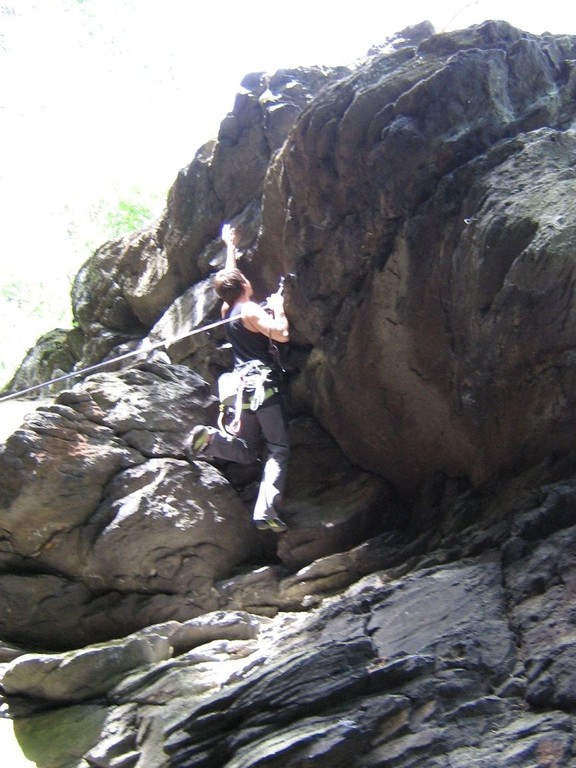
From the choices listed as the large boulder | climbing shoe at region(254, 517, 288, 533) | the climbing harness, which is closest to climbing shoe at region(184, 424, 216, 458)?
the climbing harness

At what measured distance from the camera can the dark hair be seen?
799 centimetres

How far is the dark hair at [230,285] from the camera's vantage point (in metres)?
7.99

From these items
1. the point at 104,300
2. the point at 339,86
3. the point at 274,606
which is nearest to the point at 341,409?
the point at 274,606

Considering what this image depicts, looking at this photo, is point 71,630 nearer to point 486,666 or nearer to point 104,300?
point 486,666

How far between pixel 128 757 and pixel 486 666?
2650 mm

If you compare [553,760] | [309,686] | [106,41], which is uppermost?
[106,41]

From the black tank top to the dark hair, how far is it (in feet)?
0.40

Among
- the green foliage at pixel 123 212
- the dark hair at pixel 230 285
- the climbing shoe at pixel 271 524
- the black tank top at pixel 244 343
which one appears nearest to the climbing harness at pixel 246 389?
the black tank top at pixel 244 343

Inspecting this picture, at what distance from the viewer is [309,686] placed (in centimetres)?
464

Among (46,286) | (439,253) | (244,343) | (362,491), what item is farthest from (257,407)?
(46,286)

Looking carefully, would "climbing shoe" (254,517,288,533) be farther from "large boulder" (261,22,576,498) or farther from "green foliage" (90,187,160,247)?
"green foliage" (90,187,160,247)

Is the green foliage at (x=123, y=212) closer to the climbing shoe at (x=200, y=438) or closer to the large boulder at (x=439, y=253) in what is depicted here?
the large boulder at (x=439, y=253)

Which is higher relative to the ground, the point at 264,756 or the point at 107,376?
the point at 107,376

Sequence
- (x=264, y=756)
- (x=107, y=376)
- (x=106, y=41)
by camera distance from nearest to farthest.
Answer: (x=264, y=756) < (x=107, y=376) < (x=106, y=41)
